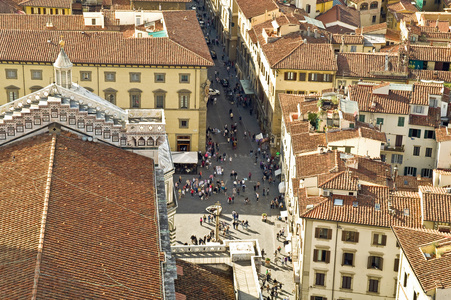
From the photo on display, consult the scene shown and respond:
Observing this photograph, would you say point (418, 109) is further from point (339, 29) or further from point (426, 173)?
point (339, 29)

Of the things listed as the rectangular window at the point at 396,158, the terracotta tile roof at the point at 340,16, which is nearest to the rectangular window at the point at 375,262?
the rectangular window at the point at 396,158

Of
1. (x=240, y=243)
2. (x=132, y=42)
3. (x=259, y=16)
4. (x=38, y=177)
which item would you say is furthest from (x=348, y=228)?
(x=259, y=16)

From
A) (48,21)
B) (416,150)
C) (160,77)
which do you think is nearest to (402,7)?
(160,77)

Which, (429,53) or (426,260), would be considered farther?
(429,53)

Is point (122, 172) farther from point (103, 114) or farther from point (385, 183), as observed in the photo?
point (385, 183)

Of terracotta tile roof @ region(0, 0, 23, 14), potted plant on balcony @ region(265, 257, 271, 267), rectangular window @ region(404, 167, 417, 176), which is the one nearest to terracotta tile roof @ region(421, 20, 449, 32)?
rectangular window @ region(404, 167, 417, 176)

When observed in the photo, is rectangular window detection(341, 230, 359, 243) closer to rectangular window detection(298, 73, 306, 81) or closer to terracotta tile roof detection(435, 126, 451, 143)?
terracotta tile roof detection(435, 126, 451, 143)
